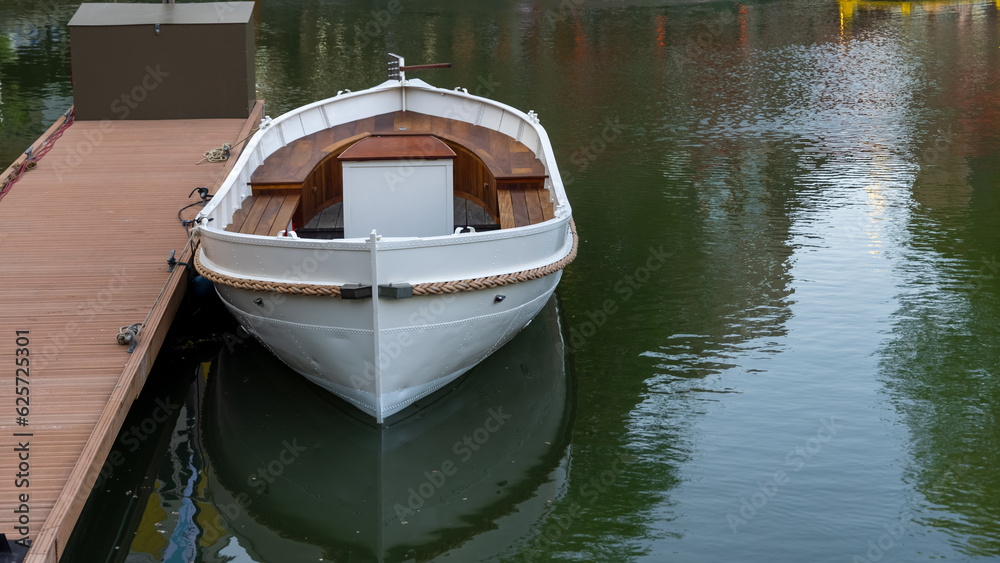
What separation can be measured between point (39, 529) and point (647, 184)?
11509 millimetres

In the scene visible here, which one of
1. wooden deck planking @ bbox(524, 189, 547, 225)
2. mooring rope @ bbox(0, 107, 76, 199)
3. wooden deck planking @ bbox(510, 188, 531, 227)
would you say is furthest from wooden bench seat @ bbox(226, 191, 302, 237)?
mooring rope @ bbox(0, 107, 76, 199)

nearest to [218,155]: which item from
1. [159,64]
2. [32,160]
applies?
[32,160]

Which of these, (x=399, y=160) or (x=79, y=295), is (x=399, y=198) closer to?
(x=399, y=160)

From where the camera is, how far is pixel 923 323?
34.8 ft

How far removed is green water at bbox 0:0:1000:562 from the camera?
285 inches

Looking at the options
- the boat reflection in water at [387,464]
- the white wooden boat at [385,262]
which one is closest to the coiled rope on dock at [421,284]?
the white wooden boat at [385,262]

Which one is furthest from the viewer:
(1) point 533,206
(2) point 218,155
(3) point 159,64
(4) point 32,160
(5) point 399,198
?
(3) point 159,64

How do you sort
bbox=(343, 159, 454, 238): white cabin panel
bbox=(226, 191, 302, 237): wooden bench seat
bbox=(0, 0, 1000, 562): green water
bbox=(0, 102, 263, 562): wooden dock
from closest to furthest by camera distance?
bbox=(0, 102, 263, 562): wooden dock, bbox=(0, 0, 1000, 562): green water, bbox=(343, 159, 454, 238): white cabin panel, bbox=(226, 191, 302, 237): wooden bench seat

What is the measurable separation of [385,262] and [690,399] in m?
3.35

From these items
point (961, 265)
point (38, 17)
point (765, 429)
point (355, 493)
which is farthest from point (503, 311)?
point (38, 17)

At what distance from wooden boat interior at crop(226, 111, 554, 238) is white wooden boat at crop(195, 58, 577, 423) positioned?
3 cm

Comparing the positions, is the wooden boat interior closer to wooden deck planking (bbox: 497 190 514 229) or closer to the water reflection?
wooden deck planking (bbox: 497 190 514 229)

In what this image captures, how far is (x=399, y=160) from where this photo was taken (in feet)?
30.6

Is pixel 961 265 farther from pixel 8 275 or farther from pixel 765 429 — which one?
pixel 8 275
